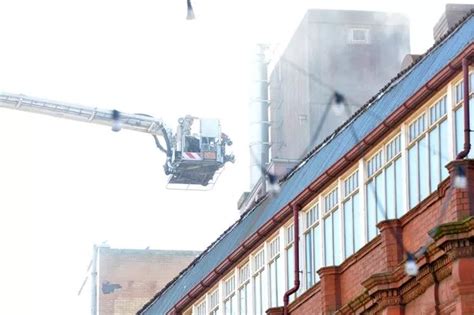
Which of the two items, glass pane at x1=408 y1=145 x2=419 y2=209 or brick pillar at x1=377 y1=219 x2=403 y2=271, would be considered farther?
glass pane at x1=408 y1=145 x2=419 y2=209

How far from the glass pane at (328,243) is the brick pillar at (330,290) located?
1.03m

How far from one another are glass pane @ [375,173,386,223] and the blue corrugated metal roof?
59.6 inches

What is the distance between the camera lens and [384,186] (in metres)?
38.5

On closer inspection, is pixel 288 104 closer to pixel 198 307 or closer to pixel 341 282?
pixel 198 307

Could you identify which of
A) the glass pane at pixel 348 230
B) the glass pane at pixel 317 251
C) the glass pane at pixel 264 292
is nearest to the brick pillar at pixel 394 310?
the glass pane at pixel 348 230

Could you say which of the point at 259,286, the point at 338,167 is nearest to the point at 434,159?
the point at 338,167

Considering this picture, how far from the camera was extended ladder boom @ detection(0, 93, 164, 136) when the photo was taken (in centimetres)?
8844

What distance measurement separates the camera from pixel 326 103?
79625mm

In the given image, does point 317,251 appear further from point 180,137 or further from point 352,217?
point 180,137

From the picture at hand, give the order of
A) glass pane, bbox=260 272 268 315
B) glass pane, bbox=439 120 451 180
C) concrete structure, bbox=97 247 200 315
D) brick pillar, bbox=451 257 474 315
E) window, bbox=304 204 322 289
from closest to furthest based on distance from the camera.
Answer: brick pillar, bbox=451 257 474 315, glass pane, bbox=439 120 451 180, window, bbox=304 204 322 289, glass pane, bbox=260 272 268 315, concrete structure, bbox=97 247 200 315

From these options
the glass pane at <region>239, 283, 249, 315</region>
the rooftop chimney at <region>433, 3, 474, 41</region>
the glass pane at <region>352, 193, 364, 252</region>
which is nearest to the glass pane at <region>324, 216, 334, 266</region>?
the glass pane at <region>352, 193, 364, 252</region>

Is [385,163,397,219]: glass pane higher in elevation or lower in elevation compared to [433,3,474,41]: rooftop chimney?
lower

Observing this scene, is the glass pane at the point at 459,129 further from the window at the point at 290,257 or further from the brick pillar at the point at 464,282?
the window at the point at 290,257

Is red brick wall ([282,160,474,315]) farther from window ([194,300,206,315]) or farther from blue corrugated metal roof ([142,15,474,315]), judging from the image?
window ([194,300,206,315])
